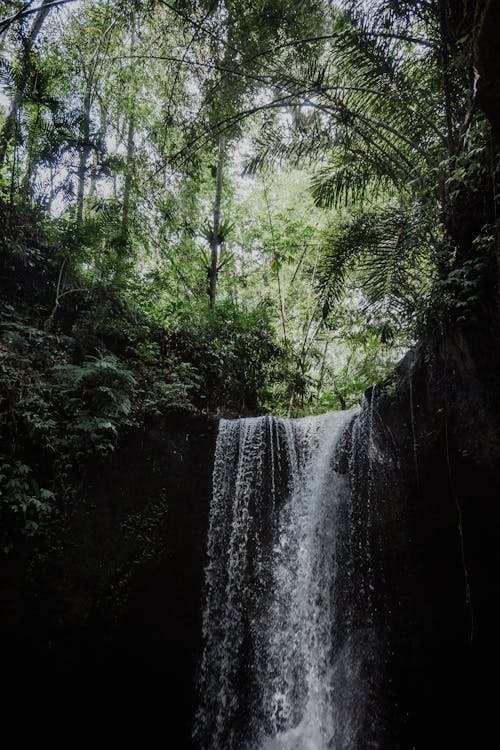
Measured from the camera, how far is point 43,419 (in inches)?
193

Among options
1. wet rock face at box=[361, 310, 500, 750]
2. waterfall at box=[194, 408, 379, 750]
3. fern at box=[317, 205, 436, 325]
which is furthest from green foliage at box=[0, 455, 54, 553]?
fern at box=[317, 205, 436, 325]

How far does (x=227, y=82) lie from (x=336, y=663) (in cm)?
801

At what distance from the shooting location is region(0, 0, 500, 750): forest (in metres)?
4.23

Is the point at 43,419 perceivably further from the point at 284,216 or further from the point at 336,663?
the point at 284,216

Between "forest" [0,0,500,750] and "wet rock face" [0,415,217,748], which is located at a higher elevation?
"forest" [0,0,500,750]

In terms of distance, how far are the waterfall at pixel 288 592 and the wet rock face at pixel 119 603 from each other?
30 cm

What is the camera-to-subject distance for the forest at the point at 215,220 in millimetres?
4230

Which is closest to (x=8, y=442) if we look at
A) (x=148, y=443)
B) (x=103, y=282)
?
(x=148, y=443)

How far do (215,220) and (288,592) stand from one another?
6.98 meters

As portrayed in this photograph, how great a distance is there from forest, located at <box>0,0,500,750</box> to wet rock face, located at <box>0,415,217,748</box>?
0.43 ft

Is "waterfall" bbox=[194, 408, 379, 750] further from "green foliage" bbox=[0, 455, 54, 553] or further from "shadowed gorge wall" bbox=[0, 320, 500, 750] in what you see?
"green foliage" bbox=[0, 455, 54, 553]

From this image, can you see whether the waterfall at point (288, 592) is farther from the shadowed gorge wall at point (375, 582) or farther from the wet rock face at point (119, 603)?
the wet rock face at point (119, 603)

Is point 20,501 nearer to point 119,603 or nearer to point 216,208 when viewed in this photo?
point 119,603

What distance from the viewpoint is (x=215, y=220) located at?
8453 millimetres
